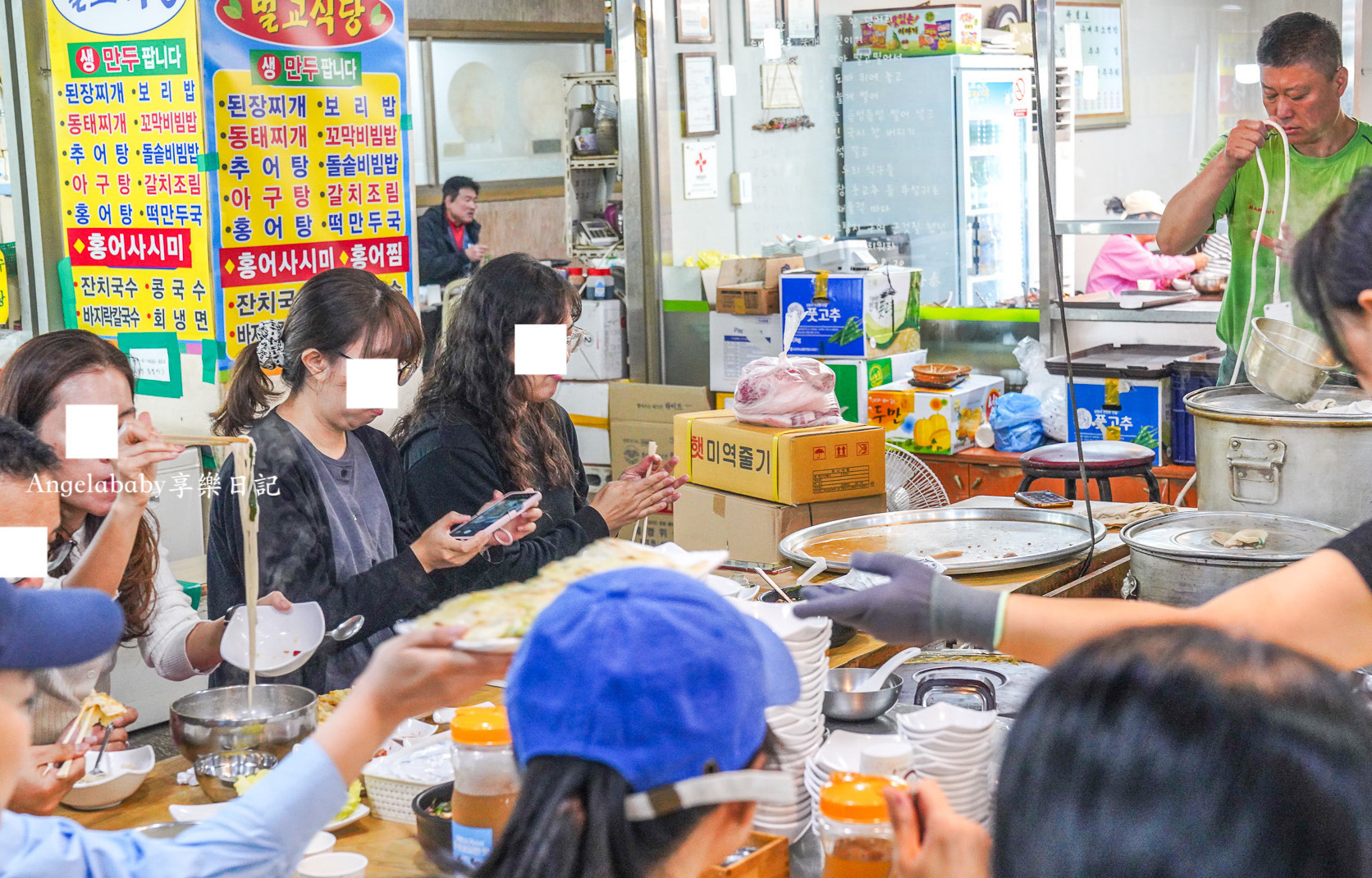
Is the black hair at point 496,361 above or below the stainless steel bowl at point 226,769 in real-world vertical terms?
above

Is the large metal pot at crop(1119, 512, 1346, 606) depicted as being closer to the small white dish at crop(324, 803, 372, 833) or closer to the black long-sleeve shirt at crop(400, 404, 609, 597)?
the black long-sleeve shirt at crop(400, 404, 609, 597)

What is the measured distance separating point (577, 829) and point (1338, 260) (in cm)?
117

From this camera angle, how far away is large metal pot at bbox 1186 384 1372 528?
273cm

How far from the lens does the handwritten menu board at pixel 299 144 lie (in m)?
3.57

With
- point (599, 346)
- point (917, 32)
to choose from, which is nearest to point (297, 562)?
point (599, 346)

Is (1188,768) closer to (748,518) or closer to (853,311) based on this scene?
(748,518)

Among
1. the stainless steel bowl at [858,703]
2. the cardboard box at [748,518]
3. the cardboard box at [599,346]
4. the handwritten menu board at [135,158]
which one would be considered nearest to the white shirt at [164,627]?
the stainless steel bowl at [858,703]

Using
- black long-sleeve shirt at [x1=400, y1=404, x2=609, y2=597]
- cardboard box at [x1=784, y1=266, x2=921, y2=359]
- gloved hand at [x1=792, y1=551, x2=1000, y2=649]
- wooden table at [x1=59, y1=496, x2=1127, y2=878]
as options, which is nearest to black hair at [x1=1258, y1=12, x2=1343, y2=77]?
cardboard box at [x1=784, y1=266, x2=921, y2=359]

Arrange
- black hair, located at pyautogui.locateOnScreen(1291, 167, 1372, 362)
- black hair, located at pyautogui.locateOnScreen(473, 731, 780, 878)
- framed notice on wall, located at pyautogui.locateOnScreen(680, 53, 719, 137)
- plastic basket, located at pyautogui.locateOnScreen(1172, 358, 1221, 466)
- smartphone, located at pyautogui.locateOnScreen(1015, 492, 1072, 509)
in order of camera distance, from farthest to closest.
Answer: framed notice on wall, located at pyautogui.locateOnScreen(680, 53, 719, 137)
plastic basket, located at pyautogui.locateOnScreen(1172, 358, 1221, 466)
smartphone, located at pyautogui.locateOnScreen(1015, 492, 1072, 509)
black hair, located at pyautogui.locateOnScreen(1291, 167, 1372, 362)
black hair, located at pyautogui.locateOnScreen(473, 731, 780, 878)

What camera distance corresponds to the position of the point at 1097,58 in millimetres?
5453

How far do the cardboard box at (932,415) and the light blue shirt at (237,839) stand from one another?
393 cm

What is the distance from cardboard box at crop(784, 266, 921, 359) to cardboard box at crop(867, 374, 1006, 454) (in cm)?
23

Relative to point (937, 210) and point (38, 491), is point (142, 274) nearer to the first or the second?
point (38, 491)

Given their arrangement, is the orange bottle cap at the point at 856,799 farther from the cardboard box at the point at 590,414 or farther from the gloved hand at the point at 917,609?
the cardboard box at the point at 590,414
